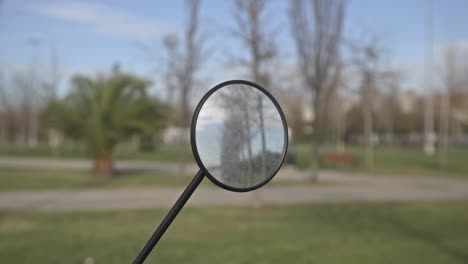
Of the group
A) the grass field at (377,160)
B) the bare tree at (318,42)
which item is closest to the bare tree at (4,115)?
the grass field at (377,160)

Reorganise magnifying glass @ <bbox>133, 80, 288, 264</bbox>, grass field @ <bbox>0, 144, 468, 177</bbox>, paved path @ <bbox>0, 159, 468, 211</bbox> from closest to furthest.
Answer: magnifying glass @ <bbox>133, 80, 288, 264</bbox>, paved path @ <bbox>0, 159, 468, 211</bbox>, grass field @ <bbox>0, 144, 468, 177</bbox>

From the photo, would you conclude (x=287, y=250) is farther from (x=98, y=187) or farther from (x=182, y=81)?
(x=182, y=81)

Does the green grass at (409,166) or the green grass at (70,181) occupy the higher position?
the green grass at (70,181)

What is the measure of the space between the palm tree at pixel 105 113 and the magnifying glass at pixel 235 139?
64.0ft

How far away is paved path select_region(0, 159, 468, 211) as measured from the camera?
42.3ft

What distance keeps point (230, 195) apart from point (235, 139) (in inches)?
514

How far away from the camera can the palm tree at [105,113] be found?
21.9 metres

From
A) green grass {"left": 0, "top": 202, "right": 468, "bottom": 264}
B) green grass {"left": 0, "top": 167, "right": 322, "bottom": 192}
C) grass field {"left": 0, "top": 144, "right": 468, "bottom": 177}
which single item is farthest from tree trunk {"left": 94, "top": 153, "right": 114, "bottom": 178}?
green grass {"left": 0, "top": 202, "right": 468, "bottom": 264}

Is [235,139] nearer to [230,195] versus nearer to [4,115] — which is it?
[230,195]

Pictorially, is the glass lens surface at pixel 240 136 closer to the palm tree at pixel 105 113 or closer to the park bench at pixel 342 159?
the palm tree at pixel 105 113

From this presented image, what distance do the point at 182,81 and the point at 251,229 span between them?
46.3ft

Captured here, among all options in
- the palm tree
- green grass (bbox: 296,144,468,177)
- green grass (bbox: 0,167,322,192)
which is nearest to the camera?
green grass (bbox: 0,167,322,192)

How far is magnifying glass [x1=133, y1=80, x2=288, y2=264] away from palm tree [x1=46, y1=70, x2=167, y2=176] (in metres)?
19.5

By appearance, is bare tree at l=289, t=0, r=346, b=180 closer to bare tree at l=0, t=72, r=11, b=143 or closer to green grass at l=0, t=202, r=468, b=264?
green grass at l=0, t=202, r=468, b=264
